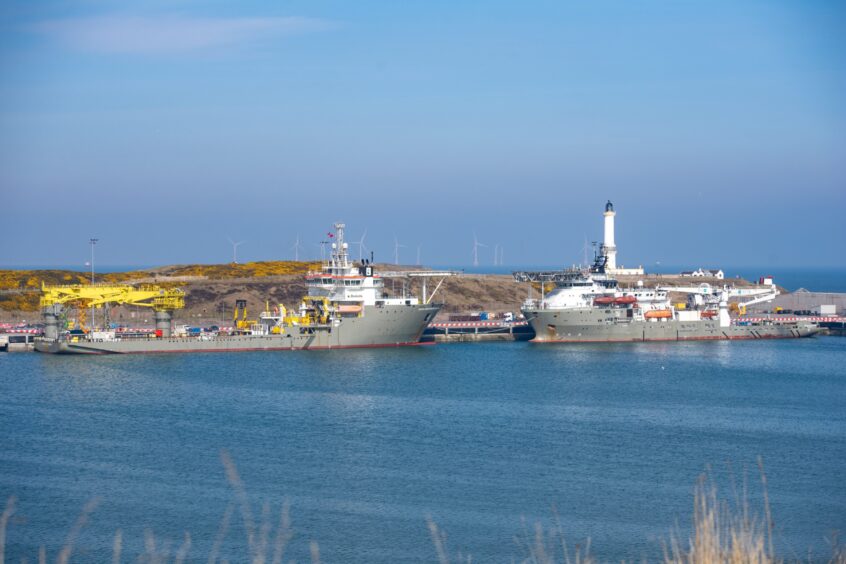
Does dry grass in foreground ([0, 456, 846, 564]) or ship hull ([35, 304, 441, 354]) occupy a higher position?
ship hull ([35, 304, 441, 354])

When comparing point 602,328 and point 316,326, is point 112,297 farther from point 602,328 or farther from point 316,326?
point 602,328

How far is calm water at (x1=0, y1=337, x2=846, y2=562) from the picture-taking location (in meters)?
20.2

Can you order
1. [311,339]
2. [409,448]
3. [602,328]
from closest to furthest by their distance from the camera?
1. [409,448]
2. [311,339]
3. [602,328]

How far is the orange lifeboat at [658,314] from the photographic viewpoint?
210ft

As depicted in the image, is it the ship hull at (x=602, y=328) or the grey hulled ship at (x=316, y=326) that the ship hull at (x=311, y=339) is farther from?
the ship hull at (x=602, y=328)

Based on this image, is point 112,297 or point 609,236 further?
point 609,236

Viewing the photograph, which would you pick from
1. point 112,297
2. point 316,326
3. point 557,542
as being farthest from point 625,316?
point 557,542

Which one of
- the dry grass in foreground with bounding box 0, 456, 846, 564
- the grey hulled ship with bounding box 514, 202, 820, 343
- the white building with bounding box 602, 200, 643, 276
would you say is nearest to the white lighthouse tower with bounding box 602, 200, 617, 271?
the white building with bounding box 602, 200, 643, 276

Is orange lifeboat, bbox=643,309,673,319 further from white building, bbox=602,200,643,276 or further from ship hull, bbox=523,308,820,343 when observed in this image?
white building, bbox=602,200,643,276

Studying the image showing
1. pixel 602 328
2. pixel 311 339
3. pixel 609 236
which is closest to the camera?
pixel 311 339

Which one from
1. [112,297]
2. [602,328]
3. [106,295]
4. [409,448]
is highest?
[106,295]

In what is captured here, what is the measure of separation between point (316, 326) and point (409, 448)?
28.3 meters

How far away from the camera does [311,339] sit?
2191 inches

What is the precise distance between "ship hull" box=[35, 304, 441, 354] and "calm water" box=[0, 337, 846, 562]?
368cm
